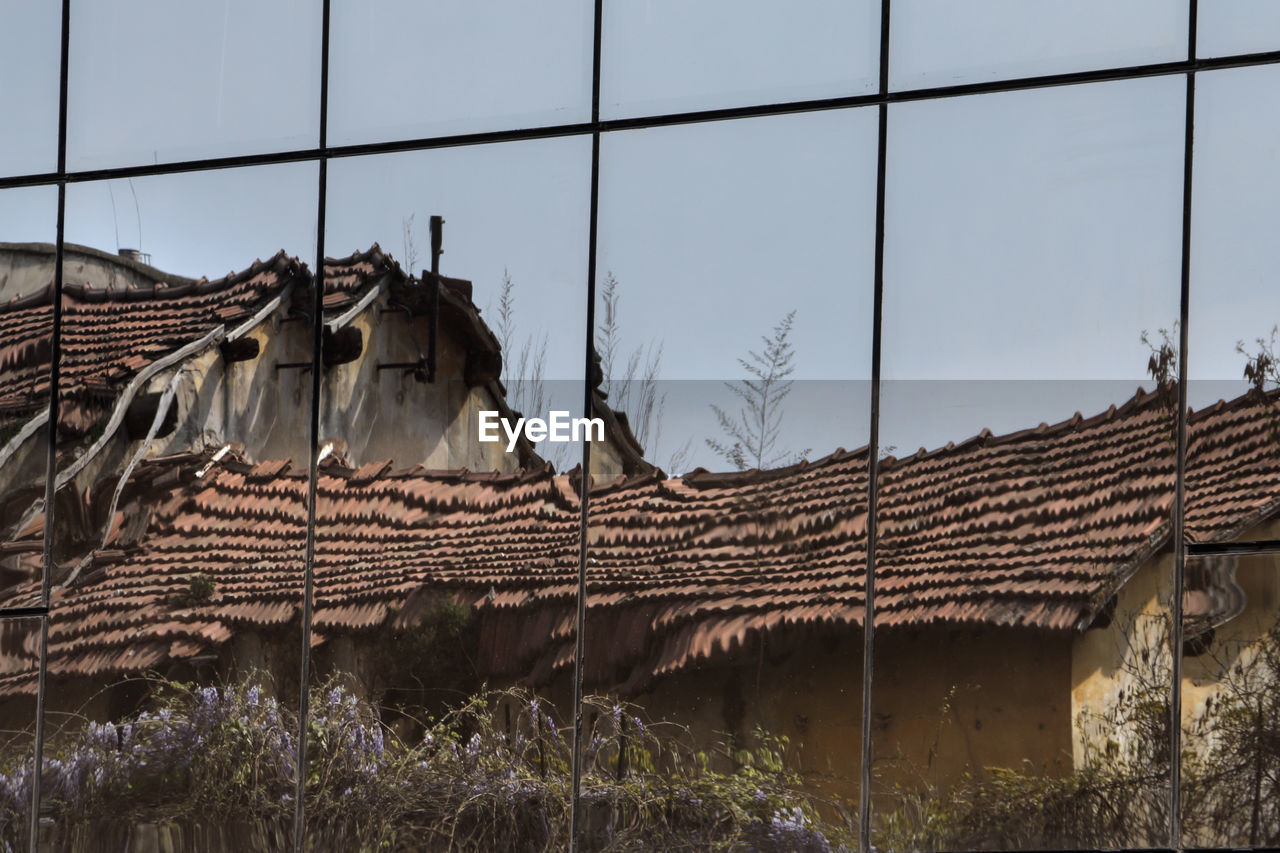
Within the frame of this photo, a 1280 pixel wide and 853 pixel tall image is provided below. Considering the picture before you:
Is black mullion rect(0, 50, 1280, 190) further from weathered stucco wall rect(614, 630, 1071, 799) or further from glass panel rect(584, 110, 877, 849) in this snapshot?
weathered stucco wall rect(614, 630, 1071, 799)

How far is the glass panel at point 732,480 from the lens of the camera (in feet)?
21.2

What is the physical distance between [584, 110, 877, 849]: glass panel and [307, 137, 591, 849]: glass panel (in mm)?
Answer: 268

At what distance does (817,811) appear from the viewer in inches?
253

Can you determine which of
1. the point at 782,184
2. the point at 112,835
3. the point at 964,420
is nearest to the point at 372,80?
the point at 782,184

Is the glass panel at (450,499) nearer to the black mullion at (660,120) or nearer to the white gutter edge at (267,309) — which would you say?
the black mullion at (660,120)

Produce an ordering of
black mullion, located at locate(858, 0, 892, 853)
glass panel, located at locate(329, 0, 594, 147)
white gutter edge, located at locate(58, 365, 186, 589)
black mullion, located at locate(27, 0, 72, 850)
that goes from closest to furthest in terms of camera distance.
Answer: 1. black mullion, located at locate(858, 0, 892, 853)
2. glass panel, located at locate(329, 0, 594, 147)
3. white gutter edge, located at locate(58, 365, 186, 589)
4. black mullion, located at locate(27, 0, 72, 850)

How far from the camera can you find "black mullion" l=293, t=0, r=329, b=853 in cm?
715

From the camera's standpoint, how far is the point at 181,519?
7379mm

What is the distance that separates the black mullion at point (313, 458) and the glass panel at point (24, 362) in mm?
1885

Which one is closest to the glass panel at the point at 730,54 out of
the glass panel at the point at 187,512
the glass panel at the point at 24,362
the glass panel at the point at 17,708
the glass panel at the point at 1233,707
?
the glass panel at the point at 187,512

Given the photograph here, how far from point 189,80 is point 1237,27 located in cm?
598

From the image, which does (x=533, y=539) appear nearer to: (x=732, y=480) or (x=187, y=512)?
(x=732, y=480)

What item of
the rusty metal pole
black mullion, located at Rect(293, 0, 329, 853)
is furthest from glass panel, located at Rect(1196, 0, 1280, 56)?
black mullion, located at Rect(293, 0, 329, 853)

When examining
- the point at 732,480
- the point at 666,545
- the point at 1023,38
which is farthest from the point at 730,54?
the point at 666,545
